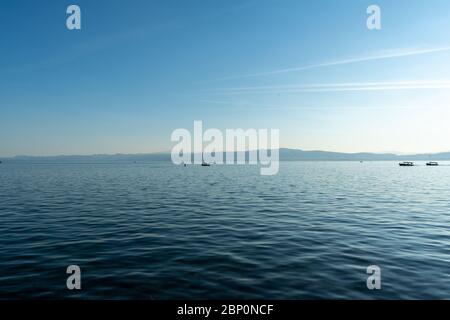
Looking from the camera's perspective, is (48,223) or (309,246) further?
(48,223)

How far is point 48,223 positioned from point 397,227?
2849 centimetres

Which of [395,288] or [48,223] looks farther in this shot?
[48,223]

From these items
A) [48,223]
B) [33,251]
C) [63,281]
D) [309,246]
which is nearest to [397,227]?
[309,246]

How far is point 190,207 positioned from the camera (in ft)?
113

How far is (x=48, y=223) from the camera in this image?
997 inches
